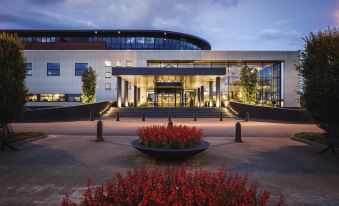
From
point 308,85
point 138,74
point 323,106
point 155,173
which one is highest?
point 138,74

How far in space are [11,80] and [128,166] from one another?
6.89 m

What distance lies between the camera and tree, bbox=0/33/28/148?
11.0 metres

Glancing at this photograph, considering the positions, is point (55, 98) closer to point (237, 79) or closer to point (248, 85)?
point (237, 79)

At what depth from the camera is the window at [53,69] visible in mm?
48188

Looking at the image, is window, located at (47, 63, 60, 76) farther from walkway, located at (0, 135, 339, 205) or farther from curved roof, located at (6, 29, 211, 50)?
walkway, located at (0, 135, 339, 205)

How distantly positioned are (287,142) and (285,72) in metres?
38.3

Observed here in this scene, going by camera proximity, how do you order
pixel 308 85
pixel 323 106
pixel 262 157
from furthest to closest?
pixel 308 85 < pixel 323 106 < pixel 262 157

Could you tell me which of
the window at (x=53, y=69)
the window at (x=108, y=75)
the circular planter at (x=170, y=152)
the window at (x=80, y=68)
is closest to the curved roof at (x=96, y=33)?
the window at (x=53, y=69)

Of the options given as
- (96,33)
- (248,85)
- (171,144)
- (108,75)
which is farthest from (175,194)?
(96,33)

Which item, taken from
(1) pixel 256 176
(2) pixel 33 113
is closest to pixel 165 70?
(2) pixel 33 113

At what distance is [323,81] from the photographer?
34.6 ft

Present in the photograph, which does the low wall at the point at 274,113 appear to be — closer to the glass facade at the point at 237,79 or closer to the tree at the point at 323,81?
the tree at the point at 323,81

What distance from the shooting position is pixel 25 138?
13.1 metres

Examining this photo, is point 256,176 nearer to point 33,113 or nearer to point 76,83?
point 33,113
